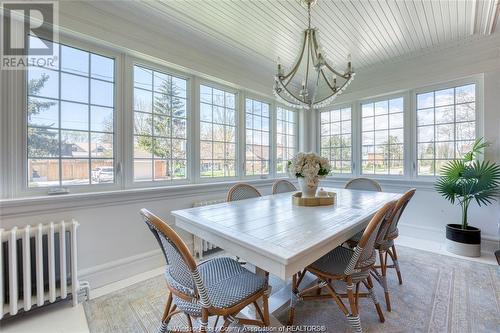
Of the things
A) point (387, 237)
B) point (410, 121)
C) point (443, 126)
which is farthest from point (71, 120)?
point (443, 126)

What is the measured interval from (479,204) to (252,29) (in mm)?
3252

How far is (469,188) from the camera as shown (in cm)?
254

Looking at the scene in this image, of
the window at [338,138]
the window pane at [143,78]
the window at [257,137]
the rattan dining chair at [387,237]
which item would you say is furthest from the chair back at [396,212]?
the window pane at [143,78]

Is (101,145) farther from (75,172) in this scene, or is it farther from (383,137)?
(383,137)

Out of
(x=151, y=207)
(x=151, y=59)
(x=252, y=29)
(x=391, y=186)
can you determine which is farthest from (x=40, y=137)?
(x=391, y=186)

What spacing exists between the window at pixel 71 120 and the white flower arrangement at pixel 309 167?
1.78 metres

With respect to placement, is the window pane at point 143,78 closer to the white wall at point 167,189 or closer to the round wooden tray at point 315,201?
the white wall at point 167,189

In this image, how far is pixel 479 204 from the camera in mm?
2533

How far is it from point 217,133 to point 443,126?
319cm

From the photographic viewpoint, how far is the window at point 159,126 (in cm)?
237

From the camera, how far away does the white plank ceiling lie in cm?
207

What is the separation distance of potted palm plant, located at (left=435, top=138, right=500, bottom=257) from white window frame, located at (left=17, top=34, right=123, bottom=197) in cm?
374

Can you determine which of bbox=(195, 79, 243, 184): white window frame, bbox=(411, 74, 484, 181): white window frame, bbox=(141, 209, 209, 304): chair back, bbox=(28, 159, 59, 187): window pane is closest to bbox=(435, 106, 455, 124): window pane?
bbox=(411, 74, 484, 181): white window frame

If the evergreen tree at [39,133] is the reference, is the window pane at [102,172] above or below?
below
